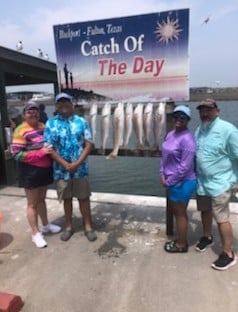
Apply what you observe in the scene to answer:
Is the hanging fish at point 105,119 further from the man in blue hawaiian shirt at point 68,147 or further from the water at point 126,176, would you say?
the water at point 126,176

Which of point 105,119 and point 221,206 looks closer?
point 221,206

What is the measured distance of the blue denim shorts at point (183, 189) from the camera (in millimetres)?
3090

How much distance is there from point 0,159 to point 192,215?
3.50m

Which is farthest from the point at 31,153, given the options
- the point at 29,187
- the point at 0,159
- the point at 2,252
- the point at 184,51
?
the point at 0,159

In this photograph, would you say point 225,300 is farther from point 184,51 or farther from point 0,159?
point 0,159

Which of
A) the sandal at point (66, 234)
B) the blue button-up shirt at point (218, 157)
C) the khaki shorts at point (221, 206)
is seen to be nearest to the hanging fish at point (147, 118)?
the blue button-up shirt at point (218, 157)

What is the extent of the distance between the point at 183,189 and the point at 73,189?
115cm

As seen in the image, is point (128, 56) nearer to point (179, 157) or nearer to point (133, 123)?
point (133, 123)

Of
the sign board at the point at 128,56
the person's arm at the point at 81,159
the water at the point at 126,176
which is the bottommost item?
the water at the point at 126,176

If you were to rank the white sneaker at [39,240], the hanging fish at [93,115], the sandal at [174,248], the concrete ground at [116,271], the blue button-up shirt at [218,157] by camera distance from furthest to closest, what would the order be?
the hanging fish at [93,115], the white sneaker at [39,240], the sandal at [174,248], the blue button-up shirt at [218,157], the concrete ground at [116,271]

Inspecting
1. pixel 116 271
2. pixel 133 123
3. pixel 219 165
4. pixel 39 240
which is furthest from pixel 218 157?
pixel 39 240

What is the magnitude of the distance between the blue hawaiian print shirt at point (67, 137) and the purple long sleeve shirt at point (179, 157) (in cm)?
85

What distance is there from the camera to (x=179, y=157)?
120 inches

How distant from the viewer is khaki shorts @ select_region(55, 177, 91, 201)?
3.55m
